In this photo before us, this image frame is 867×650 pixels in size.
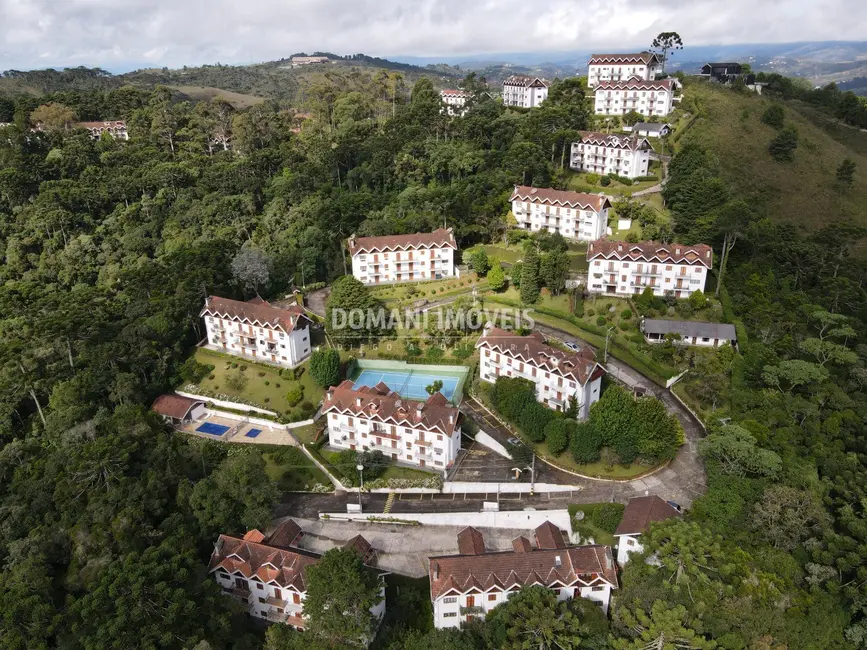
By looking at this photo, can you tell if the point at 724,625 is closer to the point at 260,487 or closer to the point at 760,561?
the point at 760,561

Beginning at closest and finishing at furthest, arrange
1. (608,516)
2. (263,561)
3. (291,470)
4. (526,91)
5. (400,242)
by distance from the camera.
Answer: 1. (263,561)
2. (608,516)
3. (291,470)
4. (400,242)
5. (526,91)

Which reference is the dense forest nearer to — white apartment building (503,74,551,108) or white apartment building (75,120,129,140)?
white apartment building (75,120,129,140)

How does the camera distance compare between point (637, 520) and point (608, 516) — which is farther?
point (608, 516)

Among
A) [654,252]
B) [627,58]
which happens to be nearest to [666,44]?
[627,58]

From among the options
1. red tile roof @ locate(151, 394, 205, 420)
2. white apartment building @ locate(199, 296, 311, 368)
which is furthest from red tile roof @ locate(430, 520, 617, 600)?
red tile roof @ locate(151, 394, 205, 420)

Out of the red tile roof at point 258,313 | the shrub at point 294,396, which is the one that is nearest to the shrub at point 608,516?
the shrub at point 294,396

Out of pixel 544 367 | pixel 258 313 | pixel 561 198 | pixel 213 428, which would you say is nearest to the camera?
pixel 544 367

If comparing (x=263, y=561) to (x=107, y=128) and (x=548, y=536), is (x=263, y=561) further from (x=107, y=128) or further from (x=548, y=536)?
(x=107, y=128)
